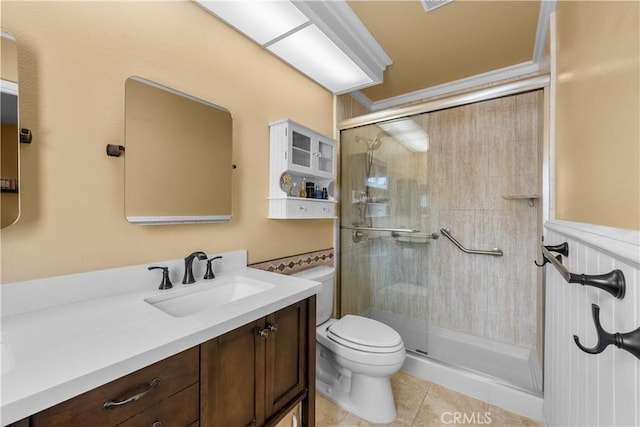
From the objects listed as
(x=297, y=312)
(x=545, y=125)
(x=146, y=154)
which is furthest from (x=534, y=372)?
(x=146, y=154)

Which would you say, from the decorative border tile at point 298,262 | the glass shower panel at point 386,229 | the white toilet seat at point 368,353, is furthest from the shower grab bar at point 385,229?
the white toilet seat at point 368,353

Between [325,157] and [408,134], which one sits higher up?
[408,134]

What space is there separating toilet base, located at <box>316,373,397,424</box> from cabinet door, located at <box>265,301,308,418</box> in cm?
51

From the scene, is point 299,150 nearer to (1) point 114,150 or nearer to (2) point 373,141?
(2) point 373,141

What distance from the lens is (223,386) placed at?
0.83m

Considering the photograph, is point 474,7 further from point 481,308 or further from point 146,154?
point 481,308

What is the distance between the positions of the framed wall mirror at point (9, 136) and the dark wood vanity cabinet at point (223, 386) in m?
0.65

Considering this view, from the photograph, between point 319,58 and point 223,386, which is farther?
point 319,58

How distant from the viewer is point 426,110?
6.13ft

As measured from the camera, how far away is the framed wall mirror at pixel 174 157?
109 cm

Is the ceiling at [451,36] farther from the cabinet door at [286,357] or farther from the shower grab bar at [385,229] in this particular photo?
the cabinet door at [286,357]

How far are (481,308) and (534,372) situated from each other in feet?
1.86

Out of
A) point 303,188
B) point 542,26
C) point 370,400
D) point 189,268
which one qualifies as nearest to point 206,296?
point 189,268

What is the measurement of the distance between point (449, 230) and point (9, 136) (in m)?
2.67
